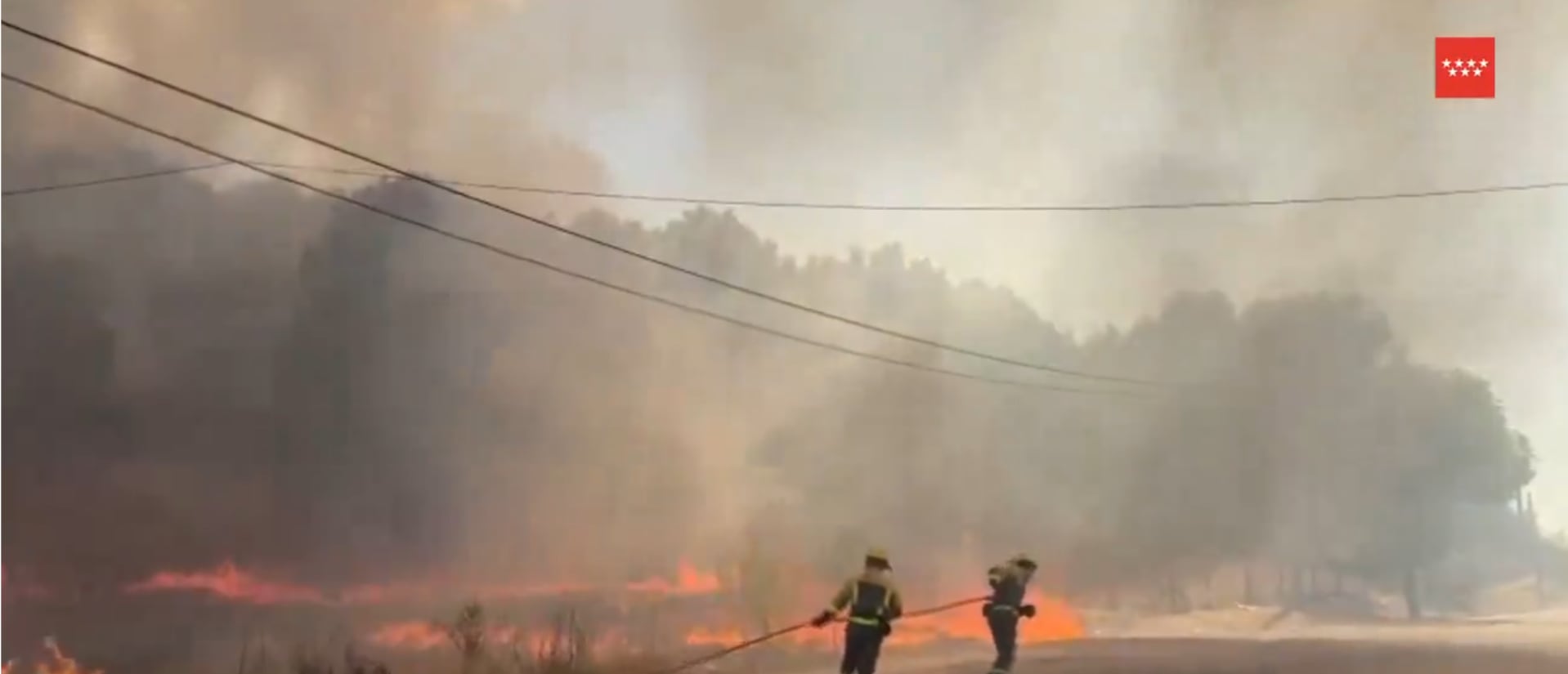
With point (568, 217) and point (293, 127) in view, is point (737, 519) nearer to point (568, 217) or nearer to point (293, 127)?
point (568, 217)

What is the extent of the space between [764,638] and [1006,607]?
570 millimetres

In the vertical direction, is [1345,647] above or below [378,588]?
below

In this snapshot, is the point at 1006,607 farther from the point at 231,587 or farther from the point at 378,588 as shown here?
the point at 231,587

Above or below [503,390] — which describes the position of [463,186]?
above

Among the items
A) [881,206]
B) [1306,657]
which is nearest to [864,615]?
[881,206]

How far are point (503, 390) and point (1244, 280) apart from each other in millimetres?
1777

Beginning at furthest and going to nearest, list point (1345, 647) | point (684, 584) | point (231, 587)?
point (1345, 647)
point (684, 584)
point (231, 587)

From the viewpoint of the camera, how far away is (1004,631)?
3111mm

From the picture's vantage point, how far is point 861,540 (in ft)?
10.1

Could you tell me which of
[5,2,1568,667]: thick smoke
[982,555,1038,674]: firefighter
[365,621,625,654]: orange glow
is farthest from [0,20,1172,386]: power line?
[365,621,625,654]: orange glow

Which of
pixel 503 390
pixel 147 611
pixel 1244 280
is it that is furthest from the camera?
pixel 1244 280

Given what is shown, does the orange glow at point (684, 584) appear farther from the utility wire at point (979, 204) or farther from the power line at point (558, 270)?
the utility wire at point (979, 204)

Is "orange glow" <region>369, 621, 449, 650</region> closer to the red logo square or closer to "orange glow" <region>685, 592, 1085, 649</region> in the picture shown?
"orange glow" <region>685, 592, 1085, 649</region>

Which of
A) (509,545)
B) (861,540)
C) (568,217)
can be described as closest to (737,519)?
(861,540)
